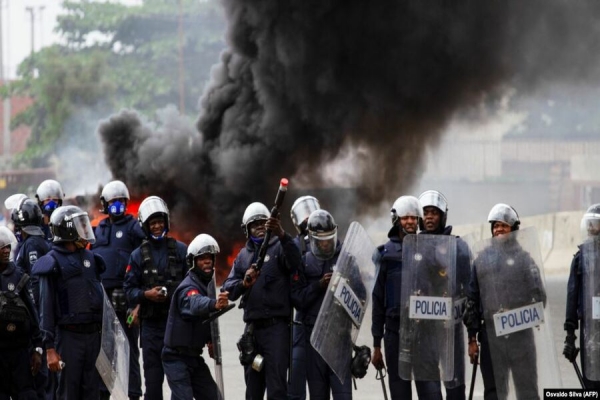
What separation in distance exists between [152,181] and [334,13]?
4.15 meters

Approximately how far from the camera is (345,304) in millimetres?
8930

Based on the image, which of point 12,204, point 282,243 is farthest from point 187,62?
point 282,243

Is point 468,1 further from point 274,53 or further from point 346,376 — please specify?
point 346,376

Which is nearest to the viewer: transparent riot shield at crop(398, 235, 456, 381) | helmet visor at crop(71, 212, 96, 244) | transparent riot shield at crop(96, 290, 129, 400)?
transparent riot shield at crop(398, 235, 456, 381)

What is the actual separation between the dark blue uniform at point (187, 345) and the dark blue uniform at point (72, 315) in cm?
55

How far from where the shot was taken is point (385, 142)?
2077cm

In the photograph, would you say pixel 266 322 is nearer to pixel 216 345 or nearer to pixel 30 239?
pixel 216 345

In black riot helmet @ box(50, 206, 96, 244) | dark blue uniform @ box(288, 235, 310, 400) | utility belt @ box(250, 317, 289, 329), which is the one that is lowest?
dark blue uniform @ box(288, 235, 310, 400)

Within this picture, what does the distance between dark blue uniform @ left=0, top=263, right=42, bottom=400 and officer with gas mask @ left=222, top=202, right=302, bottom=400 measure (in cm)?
141

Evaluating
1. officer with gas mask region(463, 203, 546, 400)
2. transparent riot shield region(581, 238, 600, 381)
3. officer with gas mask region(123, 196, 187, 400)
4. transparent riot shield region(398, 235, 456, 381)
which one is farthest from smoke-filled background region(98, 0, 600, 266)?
officer with gas mask region(463, 203, 546, 400)

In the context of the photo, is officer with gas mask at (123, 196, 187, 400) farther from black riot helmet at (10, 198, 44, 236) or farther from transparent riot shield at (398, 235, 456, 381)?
transparent riot shield at (398, 235, 456, 381)

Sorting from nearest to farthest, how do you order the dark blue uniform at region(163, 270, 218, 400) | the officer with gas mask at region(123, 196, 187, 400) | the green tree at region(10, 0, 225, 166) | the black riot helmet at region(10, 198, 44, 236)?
1. the dark blue uniform at region(163, 270, 218, 400)
2. the officer with gas mask at region(123, 196, 187, 400)
3. the black riot helmet at region(10, 198, 44, 236)
4. the green tree at region(10, 0, 225, 166)

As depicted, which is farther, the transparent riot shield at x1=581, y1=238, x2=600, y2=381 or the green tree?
the green tree

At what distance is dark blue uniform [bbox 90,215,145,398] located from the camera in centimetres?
1074
